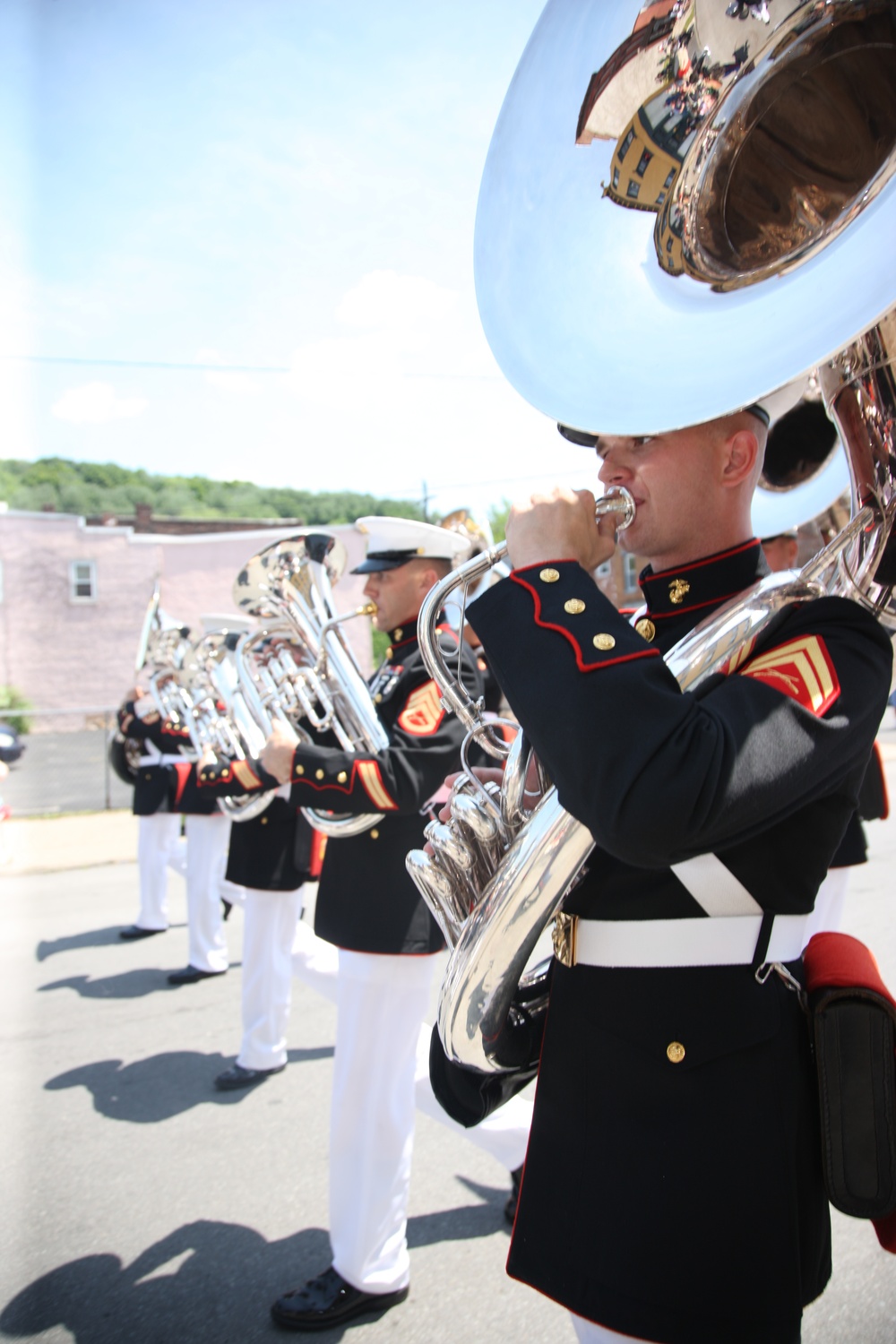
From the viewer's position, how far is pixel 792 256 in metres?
1.26

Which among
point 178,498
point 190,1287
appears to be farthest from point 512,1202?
point 178,498

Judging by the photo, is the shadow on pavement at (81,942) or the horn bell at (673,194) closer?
the horn bell at (673,194)

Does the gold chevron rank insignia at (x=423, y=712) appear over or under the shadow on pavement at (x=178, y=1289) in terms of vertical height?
over

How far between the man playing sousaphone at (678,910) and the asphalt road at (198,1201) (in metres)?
0.08

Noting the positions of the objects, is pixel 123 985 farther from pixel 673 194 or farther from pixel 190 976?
pixel 673 194

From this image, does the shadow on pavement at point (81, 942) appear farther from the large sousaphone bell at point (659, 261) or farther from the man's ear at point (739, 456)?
the man's ear at point (739, 456)

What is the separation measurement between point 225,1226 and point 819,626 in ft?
9.03

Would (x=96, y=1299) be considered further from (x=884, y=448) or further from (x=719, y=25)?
(x=719, y=25)

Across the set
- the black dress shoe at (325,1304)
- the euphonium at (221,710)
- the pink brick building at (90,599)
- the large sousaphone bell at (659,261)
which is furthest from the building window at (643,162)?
the pink brick building at (90,599)

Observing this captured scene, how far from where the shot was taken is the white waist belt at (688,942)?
1300mm

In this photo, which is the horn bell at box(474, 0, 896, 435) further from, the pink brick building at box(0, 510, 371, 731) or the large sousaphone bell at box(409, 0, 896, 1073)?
the pink brick building at box(0, 510, 371, 731)

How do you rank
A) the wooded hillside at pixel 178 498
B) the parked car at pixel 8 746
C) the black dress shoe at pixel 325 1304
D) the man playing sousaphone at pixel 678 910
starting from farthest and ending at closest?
the wooded hillside at pixel 178 498
the parked car at pixel 8 746
the black dress shoe at pixel 325 1304
the man playing sousaphone at pixel 678 910

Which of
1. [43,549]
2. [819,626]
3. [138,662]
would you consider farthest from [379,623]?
[43,549]

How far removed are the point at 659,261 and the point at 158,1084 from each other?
3938 millimetres
